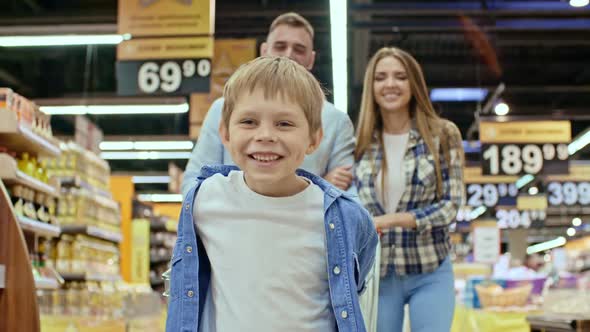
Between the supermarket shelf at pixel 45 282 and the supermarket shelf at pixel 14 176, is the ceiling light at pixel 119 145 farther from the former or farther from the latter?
the supermarket shelf at pixel 45 282

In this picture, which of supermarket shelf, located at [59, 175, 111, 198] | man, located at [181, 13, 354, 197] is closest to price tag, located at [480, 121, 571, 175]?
supermarket shelf, located at [59, 175, 111, 198]

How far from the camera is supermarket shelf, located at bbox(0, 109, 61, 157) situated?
18.0 feet

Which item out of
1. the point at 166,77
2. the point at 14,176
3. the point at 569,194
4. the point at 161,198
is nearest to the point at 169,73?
the point at 166,77

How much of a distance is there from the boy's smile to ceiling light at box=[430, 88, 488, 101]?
1389cm

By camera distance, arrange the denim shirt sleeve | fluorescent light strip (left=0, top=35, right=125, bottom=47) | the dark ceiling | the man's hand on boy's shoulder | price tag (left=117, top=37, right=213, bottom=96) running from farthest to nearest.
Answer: the dark ceiling < fluorescent light strip (left=0, top=35, right=125, bottom=47) < price tag (left=117, top=37, right=213, bottom=96) < the man's hand on boy's shoulder < the denim shirt sleeve

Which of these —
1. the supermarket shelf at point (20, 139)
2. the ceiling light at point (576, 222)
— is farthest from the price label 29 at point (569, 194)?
the ceiling light at point (576, 222)

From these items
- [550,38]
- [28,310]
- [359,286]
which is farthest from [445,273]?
[550,38]

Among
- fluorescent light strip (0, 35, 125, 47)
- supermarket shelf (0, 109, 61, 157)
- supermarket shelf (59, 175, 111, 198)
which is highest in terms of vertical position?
fluorescent light strip (0, 35, 125, 47)

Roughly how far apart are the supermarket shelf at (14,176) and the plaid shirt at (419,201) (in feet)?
10.1

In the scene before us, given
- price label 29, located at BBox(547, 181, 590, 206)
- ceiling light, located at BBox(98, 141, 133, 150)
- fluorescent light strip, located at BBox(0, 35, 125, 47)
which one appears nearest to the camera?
fluorescent light strip, located at BBox(0, 35, 125, 47)

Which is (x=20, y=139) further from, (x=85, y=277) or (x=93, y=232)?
(x=93, y=232)

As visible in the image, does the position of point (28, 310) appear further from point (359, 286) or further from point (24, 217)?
point (24, 217)

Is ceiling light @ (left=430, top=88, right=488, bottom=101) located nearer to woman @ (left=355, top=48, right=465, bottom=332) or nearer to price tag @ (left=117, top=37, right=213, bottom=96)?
price tag @ (left=117, top=37, right=213, bottom=96)

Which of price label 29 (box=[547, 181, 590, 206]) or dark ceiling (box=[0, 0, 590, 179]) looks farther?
price label 29 (box=[547, 181, 590, 206])
